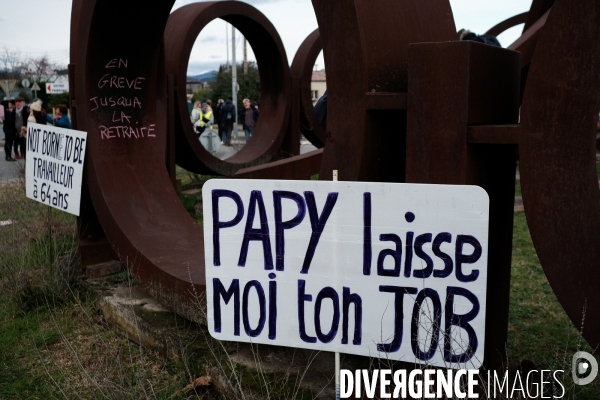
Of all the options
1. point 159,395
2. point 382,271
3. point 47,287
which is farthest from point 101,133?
point 382,271

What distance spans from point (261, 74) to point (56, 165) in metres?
6.53

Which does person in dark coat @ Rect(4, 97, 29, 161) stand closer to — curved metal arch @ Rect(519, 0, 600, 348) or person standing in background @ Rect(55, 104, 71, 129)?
person standing in background @ Rect(55, 104, 71, 129)

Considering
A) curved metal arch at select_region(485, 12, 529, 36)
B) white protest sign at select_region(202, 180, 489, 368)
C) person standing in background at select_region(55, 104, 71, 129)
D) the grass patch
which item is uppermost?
curved metal arch at select_region(485, 12, 529, 36)

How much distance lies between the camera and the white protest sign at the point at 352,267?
6.73ft

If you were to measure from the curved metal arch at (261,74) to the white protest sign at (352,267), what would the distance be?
245 inches

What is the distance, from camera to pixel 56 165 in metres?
4.59

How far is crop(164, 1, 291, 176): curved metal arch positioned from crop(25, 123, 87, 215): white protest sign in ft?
11.9

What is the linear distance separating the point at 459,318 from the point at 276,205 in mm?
679

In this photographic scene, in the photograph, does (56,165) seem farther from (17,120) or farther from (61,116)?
(17,120)

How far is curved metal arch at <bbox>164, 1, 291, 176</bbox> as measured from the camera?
8438 millimetres

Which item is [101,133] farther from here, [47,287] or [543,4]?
[543,4]

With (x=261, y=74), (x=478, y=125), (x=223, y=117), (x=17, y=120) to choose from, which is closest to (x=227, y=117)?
(x=223, y=117)

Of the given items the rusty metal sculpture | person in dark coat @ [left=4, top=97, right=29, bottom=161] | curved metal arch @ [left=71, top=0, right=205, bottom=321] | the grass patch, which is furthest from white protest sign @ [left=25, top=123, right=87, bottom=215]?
person in dark coat @ [left=4, top=97, right=29, bottom=161]

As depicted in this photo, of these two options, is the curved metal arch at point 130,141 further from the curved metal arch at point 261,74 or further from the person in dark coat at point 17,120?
the person in dark coat at point 17,120
